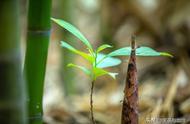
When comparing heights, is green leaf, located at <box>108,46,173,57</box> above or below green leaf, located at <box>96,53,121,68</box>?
above

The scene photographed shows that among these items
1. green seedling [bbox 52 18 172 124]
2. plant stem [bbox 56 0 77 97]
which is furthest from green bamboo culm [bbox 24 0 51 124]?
plant stem [bbox 56 0 77 97]

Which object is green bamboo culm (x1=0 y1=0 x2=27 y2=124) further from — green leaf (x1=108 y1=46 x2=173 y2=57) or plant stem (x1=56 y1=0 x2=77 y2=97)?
plant stem (x1=56 y1=0 x2=77 y2=97)

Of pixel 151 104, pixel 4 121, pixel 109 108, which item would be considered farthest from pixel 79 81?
pixel 4 121

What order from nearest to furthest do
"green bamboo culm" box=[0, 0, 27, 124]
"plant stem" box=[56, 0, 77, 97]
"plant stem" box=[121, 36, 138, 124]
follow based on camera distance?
"green bamboo culm" box=[0, 0, 27, 124] → "plant stem" box=[121, 36, 138, 124] → "plant stem" box=[56, 0, 77, 97]

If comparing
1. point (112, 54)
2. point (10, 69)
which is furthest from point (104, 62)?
point (10, 69)

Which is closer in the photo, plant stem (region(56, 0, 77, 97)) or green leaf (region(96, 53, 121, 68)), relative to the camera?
green leaf (region(96, 53, 121, 68))

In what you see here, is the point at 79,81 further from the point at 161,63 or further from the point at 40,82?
the point at 40,82

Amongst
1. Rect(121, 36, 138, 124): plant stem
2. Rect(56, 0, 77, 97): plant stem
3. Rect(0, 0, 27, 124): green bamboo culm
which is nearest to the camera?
Rect(0, 0, 27, 124): green bamboo culm

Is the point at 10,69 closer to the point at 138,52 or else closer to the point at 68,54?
the point at 138,52
